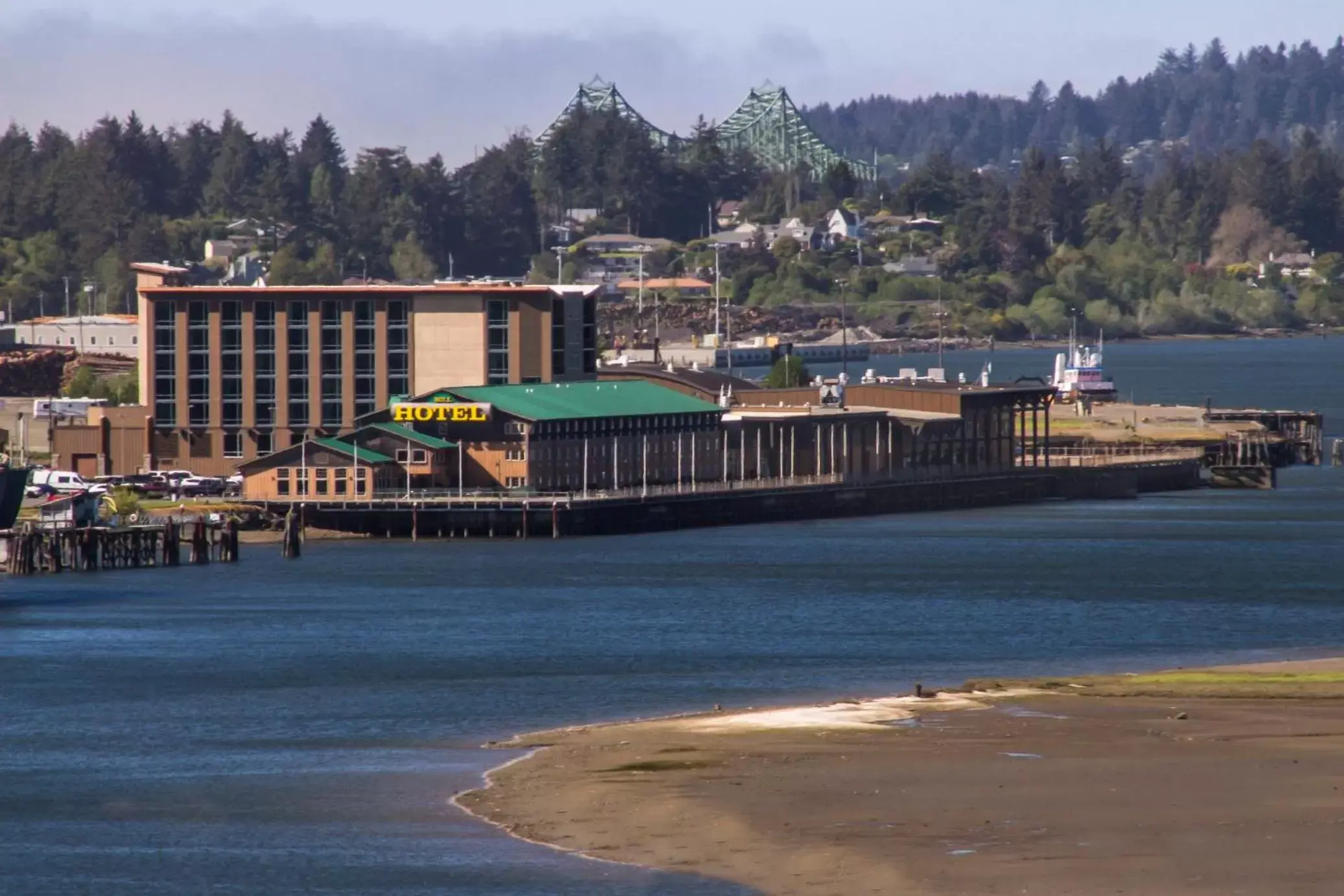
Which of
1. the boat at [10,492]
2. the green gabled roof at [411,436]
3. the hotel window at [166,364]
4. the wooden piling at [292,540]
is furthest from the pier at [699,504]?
the hotel window at [166,364]

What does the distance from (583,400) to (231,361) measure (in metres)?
13.7

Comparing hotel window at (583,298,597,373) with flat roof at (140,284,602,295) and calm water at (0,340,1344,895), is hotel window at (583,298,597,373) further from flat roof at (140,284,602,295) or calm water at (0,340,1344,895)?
calm water at (0,340,1344,895)

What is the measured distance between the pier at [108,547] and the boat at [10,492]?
0.40m

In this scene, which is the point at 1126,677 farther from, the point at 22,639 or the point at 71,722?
the point at 22,639

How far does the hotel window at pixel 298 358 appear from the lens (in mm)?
95500

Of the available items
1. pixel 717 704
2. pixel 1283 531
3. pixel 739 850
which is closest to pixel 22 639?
pixel 717 704

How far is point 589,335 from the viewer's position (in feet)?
331

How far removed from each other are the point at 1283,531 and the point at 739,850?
57335mm

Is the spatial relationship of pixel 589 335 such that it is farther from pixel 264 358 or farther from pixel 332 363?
pixel 264 358

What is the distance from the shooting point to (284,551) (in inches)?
3076

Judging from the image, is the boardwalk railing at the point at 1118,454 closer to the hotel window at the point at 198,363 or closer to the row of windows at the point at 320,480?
the hotel window at the point at 198,363

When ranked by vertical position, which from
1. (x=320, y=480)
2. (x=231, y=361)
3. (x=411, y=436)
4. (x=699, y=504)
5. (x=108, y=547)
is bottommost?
(x=108, y=547)

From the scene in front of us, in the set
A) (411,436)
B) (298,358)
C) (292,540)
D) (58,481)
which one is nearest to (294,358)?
(298,358)

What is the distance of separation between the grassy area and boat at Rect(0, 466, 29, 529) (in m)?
31.7
